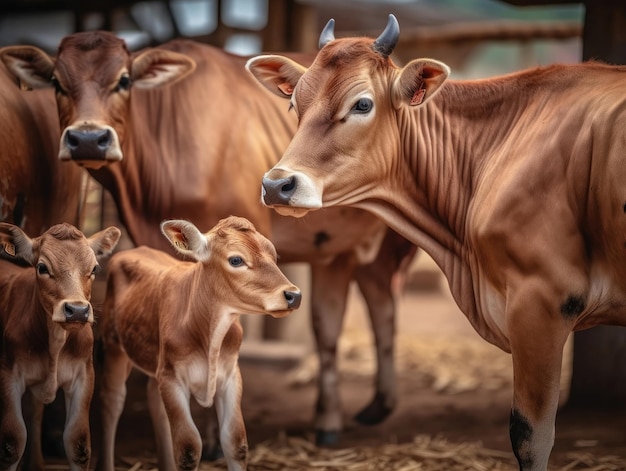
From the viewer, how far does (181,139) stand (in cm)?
656

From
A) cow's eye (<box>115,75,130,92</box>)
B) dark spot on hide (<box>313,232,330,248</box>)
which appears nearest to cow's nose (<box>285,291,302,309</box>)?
cow's eye (<box>115,75,130,92</box>)

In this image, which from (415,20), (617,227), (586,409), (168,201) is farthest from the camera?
(415,20)

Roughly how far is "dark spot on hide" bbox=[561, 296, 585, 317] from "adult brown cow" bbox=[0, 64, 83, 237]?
323 centimetres

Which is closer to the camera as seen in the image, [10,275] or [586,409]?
[10,275]

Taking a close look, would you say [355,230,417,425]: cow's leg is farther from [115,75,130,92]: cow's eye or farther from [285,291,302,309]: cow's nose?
[285,291,302,309]: cow's nose

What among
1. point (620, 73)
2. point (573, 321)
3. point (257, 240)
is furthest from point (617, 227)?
point (257, 240)

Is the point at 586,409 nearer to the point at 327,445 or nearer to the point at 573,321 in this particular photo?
the point at 327,445

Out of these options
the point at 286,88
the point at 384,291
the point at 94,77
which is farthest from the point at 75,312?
the point at 384,291

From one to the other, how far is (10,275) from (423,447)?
299cm

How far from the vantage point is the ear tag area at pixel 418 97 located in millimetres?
5211

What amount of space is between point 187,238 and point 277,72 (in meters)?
1.33

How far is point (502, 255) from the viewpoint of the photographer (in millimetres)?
4941

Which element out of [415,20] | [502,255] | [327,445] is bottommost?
[327,445]

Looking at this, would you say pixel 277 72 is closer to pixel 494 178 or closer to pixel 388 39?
pixel 388 39
